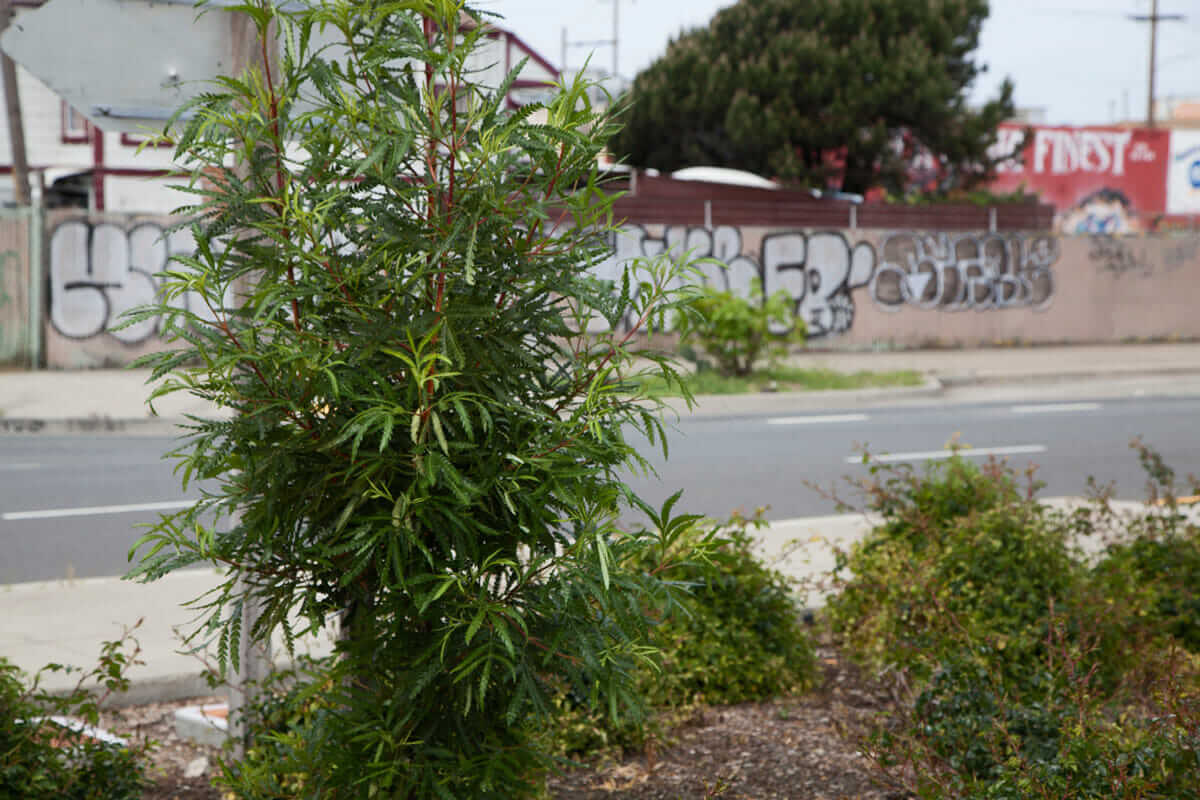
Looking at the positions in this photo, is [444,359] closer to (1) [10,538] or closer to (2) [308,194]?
(2) [308,194]

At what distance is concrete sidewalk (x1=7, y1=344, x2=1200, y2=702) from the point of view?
16.5 ft

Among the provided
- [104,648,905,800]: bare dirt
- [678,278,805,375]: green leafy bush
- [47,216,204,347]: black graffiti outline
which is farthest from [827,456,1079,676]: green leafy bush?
[47,216,204,347]: black graffiti outline

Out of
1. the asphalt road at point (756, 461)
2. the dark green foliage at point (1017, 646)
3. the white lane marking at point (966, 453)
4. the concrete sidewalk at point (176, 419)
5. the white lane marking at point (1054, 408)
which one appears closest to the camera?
the dark green foliage at point (1017, 646)

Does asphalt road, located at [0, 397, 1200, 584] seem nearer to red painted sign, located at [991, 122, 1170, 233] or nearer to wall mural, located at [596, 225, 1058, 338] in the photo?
wall mural, located at [596, 225, 1058, 338]

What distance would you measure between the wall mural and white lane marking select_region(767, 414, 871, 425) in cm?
624

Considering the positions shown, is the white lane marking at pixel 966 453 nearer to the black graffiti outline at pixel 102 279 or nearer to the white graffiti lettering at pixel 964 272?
the black graffiti outline at pixel 102 279

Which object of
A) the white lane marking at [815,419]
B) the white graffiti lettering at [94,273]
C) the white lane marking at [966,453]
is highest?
the white graffiti lettering at [94,273]

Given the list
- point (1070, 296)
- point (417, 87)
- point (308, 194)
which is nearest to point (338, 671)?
point (308, 194)

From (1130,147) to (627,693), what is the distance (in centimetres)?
4350

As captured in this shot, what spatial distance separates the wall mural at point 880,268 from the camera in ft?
68.3

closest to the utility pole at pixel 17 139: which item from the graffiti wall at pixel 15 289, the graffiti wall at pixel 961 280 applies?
the graffiti wall at pixel 15 289

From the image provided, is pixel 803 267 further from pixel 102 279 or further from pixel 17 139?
pixel 17 139

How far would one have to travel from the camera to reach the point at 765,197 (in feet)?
77.7

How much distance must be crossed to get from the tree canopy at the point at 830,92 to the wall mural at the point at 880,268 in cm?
425
